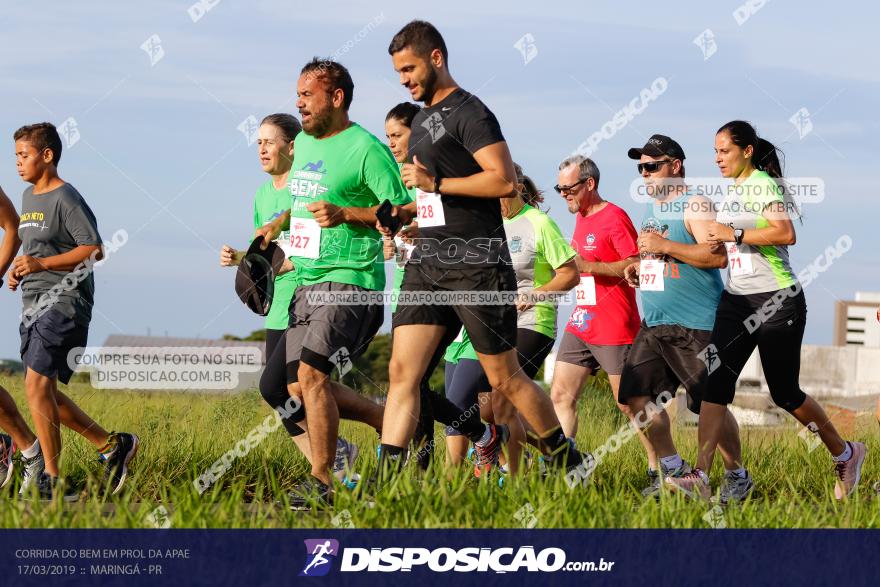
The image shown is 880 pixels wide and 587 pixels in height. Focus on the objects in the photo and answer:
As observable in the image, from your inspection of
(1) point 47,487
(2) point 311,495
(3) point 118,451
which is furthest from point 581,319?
(1) point 47,487

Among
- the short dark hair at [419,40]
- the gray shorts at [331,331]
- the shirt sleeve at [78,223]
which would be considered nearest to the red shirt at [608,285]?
the gray shorts at [331,331]

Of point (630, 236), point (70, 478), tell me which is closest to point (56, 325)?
point (70, 478)

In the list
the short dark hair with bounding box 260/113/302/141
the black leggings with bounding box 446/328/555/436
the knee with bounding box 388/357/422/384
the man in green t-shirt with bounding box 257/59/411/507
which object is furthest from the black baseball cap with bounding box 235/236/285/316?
the knee with bounding box 388/357/422/384

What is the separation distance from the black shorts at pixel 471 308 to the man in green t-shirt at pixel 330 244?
0.46 meters

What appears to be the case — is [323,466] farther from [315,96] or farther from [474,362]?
[315,96]

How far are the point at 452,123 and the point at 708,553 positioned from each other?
2134mm

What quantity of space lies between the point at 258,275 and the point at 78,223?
1.10 metres

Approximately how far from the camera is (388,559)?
A: 447cm

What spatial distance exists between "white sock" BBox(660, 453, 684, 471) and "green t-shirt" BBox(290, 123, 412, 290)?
1992 millimetres

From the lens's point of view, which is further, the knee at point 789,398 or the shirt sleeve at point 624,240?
the shirt sleeve at point 624,240

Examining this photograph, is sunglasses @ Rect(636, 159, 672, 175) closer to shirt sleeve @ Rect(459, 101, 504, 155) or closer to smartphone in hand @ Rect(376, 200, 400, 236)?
shirt sleeve @ Rect(459, 101, 504, 155)

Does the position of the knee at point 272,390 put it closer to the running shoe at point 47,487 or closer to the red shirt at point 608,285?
the running shoe at point 47,487

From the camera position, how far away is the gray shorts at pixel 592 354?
771cm

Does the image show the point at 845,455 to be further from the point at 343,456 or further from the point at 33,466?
the point at 33,466
